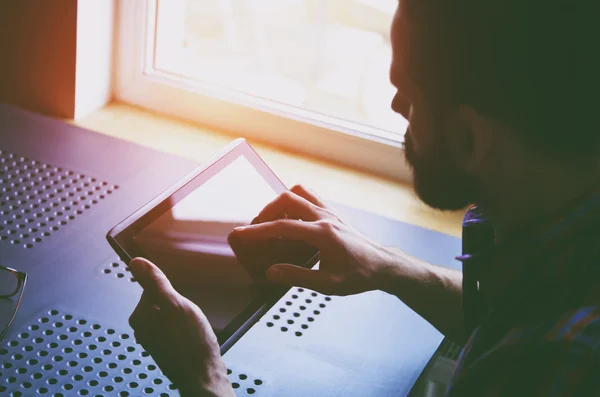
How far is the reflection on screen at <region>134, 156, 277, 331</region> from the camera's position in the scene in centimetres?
95

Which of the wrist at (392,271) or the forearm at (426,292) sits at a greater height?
the wrist at (392,271)

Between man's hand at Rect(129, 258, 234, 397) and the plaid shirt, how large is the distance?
0.84 ft

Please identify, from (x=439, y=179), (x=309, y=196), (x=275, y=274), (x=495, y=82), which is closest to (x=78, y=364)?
(x=275, y=274)

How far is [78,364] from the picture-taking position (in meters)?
0.96

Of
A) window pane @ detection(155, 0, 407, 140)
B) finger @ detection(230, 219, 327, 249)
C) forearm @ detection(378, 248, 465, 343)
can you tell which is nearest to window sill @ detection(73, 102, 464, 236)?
window pane @ detection(155, 0, 407, 140)

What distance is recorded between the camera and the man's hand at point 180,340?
85 cm

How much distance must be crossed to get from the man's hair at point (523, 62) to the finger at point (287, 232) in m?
0.25

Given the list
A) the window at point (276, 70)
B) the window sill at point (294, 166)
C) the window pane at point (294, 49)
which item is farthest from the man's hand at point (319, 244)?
the window pane at point (294, 49)

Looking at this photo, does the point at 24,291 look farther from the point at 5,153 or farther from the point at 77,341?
the point at 5,153

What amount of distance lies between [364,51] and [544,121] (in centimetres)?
148

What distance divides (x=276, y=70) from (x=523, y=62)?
1.49 m

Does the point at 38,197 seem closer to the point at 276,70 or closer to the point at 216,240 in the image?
the point at 216,240

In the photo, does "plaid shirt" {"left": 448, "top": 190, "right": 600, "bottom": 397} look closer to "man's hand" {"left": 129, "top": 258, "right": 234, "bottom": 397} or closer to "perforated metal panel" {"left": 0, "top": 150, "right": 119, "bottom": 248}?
"man's hand" {"left": 129, "top": 258, "right": 234, "bottom": 397}

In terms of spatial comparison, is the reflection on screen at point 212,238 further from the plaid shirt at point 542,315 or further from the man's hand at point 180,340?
the plaid shirt at point 542,315
